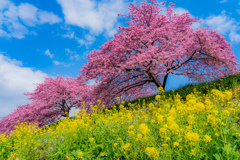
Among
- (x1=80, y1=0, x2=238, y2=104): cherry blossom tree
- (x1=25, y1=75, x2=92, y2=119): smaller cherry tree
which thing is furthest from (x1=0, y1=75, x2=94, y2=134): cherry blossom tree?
(x1=80, y1=0, x2=238, y2=104): cherry blossom tree

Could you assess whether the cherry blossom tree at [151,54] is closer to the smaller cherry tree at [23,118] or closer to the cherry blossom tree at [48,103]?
the cherry blossom tree at [48,103]

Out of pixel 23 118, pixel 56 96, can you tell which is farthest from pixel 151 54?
pixel 23 118

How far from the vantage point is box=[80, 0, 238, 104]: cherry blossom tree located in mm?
11352

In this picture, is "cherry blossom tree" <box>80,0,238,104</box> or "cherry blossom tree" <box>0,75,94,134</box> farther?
"cherry blossom tree" <box>0,75,94,134</box>

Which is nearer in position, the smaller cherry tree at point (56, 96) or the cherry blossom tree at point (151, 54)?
the cherry blossom tree at point (151, 54)

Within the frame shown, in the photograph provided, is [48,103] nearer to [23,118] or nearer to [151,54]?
[23,118]

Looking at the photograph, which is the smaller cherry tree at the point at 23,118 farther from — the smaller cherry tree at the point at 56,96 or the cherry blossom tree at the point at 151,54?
the cherry blossom tree at the point at 151,54

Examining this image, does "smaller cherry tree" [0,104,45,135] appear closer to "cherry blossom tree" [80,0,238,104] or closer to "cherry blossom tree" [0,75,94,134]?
"cherry blossom tree" [0,75,94,134]

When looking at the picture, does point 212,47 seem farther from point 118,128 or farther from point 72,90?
point 72,90

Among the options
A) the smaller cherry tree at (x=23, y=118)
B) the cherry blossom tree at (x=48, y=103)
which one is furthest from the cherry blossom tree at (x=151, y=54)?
the smaller cherry tree at (x=23, y=118)

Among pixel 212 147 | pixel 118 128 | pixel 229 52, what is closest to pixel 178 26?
pixel 229 52

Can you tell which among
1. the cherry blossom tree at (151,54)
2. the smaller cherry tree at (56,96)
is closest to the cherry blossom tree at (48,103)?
the smaller cherry tree at (56,96)

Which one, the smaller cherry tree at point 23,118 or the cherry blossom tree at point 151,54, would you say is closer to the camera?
the cherry blossom tree at point 151,54

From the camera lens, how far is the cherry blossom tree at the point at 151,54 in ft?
37.2
